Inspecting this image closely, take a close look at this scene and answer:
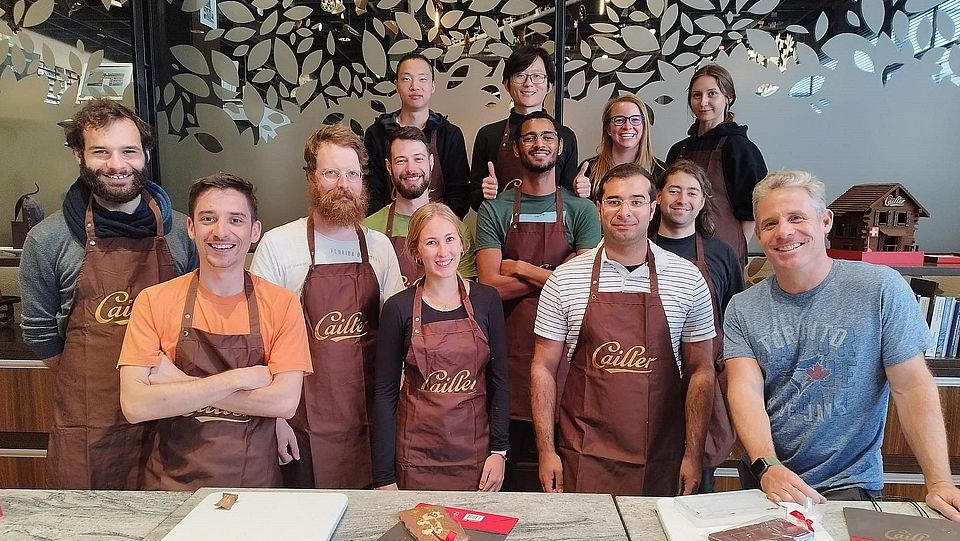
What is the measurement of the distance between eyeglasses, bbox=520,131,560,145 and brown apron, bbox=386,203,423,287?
64cm

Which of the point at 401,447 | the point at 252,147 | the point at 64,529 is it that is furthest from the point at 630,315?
the point at 252,147

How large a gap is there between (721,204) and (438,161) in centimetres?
138

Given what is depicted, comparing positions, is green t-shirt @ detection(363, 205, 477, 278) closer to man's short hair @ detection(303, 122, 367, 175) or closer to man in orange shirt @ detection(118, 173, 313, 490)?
man's short hair @ detection(303, 122, 367, 175)

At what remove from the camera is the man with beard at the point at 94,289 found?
6.98 ft

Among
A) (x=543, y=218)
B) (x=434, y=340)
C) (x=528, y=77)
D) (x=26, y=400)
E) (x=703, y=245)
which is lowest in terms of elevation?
(x=26, y=400)

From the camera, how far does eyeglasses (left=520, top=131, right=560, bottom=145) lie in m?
2.65

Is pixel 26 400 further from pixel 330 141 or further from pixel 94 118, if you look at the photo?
pixel 330 141

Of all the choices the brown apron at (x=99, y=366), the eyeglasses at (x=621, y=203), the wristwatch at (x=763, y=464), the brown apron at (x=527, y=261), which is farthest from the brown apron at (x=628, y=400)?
the brown apron at (x=99, y=366)

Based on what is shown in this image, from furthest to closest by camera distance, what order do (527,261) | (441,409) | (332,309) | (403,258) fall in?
(527,261) → (403,258) → (332,309) → (441,409)

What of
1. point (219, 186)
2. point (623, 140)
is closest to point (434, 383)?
point (219, 186)

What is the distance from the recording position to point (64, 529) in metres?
1.36

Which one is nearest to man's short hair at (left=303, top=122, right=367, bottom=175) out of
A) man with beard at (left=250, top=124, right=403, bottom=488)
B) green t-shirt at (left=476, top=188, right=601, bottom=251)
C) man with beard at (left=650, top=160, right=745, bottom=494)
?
man with beard at (left=250, top=124, right=403, bottom=488)

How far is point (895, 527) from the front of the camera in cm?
132

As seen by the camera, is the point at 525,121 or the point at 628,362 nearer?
the point at 628,362
